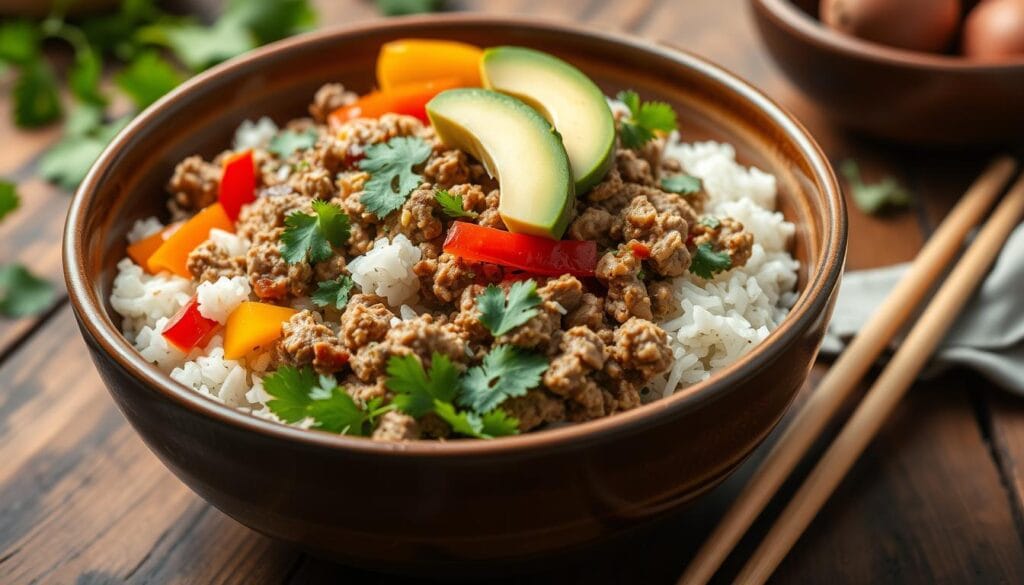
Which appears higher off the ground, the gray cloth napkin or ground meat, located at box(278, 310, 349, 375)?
ground meat, located at box(278, 310, 349, 375)

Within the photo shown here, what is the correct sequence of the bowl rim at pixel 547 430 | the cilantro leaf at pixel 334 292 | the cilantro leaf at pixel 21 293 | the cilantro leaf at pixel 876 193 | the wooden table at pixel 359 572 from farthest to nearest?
the cilantro leaf at pixel 876 193, the cilantro leaf at pixel 21 293, the wooden table at pixel 359 572, the cilantro leaf at pixel 334 292, the bowl rim at pixel 547 430

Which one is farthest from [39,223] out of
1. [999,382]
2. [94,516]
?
[999,382]

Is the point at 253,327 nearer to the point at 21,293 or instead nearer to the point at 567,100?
the point at 567,100

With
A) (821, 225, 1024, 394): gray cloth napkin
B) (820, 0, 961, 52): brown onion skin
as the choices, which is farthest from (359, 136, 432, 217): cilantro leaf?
(820, 0, 961, 52): brown onion skin

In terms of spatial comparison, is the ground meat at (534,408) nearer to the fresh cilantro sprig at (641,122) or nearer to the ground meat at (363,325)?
the ground meat at (363,325)

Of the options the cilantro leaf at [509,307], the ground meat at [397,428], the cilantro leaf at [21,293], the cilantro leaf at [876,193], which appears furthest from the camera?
the cilantro leaf at [876,193]

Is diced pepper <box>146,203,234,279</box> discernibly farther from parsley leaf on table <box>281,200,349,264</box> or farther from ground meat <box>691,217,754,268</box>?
ground meat <box>691,217,754,268</box>

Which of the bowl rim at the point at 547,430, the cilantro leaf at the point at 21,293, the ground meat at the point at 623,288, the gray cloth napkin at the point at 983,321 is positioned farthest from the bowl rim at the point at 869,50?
the cilantro leaf at the point at 21,293
